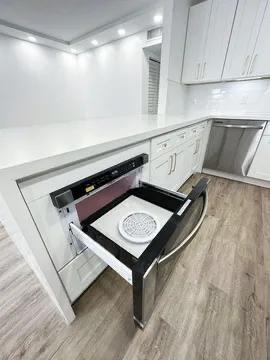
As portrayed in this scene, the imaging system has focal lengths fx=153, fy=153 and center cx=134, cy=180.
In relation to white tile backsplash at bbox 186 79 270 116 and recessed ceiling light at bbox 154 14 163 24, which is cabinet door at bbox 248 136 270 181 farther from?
recessed ceiling light at bbox 154 14 163 24

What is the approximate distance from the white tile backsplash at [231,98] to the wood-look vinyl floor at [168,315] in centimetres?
194

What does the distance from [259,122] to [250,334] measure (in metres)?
1.96

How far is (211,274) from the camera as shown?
1.01m

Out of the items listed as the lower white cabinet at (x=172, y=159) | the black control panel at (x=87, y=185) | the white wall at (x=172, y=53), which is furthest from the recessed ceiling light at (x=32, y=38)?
the black control panel at (x=87, y=185)

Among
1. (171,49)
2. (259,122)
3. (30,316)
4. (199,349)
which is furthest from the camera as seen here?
(171,49)

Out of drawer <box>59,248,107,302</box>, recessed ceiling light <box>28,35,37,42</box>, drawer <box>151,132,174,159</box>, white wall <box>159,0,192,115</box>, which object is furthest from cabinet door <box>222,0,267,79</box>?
recessed ceiling light <box>28,35,37,42</box>

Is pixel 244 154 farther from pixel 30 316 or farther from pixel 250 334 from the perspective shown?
pixel 30 316

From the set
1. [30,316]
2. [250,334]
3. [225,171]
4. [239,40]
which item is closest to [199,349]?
[250,334]

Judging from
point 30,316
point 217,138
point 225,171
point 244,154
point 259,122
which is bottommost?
point 30,316

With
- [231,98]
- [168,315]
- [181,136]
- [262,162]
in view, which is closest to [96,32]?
[231,98]

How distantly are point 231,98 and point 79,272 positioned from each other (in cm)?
283

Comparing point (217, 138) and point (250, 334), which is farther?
point (217, 138)

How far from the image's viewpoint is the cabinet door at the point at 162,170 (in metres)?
1.06

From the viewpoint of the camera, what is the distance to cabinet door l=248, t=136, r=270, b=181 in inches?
71.9
